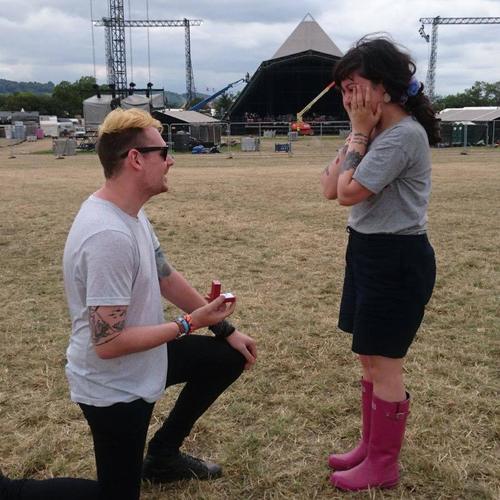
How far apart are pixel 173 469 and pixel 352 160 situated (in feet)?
5.21

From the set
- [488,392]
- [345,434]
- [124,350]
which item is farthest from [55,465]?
[488,392]

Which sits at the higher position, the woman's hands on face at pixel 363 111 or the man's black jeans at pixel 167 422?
the woman's hands on face at pixel 363 111

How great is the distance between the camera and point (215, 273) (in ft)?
20.1

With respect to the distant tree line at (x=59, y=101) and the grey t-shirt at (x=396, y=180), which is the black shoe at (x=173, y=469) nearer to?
the grey t-shirt at (x=396, y=180)

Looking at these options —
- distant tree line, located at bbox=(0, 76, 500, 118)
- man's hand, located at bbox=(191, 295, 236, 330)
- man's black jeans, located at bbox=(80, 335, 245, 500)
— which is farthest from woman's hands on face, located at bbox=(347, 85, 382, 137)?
distant tree line, located at bbox=(0, 76, 500, 118)

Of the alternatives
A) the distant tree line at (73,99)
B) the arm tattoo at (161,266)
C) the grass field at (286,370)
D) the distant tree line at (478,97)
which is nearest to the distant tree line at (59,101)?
the distant tree line at (73,99)

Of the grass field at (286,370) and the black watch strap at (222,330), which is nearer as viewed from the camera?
the black watch strap at (222,330)

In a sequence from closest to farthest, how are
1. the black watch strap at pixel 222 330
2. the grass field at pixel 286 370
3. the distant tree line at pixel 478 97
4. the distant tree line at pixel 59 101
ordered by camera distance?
the black watch strap at pixel 222 330, the grass field at pixel 286 370, the distant tree line at pixel 478 97, the distant tree line at pixel 59 101

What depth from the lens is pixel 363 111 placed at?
2.23 m

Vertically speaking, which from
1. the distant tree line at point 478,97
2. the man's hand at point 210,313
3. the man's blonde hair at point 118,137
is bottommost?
the man's hand at point 210,313

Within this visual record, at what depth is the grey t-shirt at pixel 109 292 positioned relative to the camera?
76.7 inches

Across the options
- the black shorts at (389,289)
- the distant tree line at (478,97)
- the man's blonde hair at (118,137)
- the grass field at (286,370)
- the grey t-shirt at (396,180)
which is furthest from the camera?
the distant tree line at (478,97)

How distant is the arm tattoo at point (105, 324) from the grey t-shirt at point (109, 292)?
29mm

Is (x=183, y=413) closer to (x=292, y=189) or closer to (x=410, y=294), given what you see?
(x=410, y=294)
